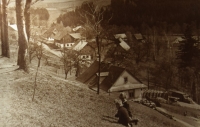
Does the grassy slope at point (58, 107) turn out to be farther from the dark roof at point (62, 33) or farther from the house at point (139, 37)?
the house at point (139, 37)

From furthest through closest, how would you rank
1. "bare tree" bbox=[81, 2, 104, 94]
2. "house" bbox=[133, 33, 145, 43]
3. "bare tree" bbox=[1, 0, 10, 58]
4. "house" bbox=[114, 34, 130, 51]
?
"house" bbox=[133, 33, 145, 43] → "house" bbox=[114, 34, 130, 51] → "bare tree" bbox=[81, 2, 104, 94] → "bare tree" bbox=[1, 0, 10, 58]

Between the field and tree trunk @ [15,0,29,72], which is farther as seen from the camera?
tree trunk @ [15,0,29,72]

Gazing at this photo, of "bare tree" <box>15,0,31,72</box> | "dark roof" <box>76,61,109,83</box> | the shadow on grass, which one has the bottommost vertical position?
the shadow on grass

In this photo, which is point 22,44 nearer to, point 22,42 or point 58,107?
point 22,42

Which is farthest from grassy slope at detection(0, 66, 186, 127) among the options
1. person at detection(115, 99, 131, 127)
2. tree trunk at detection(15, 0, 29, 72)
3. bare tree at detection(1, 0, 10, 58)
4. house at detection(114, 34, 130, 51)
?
house at detection(114, 34, 130, 51)

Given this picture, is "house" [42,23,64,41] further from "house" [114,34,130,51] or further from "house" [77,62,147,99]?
"house" [114,34,130,51]

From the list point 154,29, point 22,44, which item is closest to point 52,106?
point 22,44

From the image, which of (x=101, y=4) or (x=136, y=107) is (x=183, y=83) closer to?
(x=136, y=107)

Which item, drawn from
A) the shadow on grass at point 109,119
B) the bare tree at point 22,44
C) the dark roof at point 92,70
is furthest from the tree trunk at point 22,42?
the shadow on grass at point 109,119

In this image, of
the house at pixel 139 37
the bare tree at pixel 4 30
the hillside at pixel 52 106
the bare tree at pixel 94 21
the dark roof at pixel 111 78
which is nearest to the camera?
the hillside at pixel 52 106
